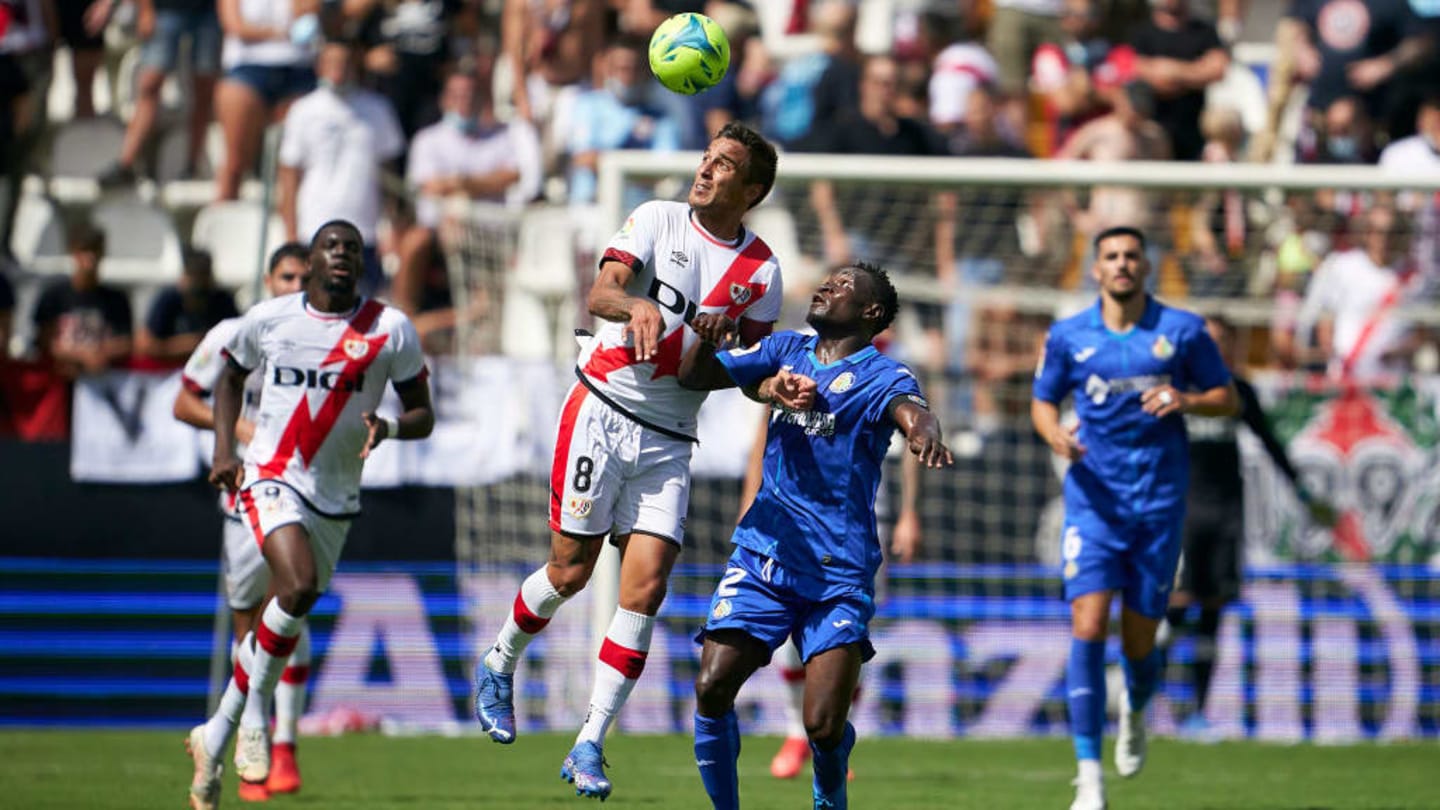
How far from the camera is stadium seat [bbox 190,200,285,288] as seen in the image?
60.3ft

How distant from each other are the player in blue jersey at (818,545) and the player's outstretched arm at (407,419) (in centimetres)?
253

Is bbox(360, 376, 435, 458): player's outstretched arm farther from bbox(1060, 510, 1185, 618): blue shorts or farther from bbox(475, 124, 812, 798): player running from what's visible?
bbox(1060, 510, 1185, 618): blue shorts

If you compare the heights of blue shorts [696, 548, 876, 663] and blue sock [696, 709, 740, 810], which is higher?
blue shorts [696, 548, 876, 663]

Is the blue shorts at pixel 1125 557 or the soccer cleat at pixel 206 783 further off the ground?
the blue shorts at pixel 1125 557

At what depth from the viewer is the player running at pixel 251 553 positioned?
37.8ft

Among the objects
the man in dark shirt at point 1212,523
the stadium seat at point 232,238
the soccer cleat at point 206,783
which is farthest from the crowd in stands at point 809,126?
the soccer cleat at point 206,783

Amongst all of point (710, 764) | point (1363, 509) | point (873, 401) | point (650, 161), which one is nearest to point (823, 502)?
point (873, 401)

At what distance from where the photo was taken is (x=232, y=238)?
60.6 ft

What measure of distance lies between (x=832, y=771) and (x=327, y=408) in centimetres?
372

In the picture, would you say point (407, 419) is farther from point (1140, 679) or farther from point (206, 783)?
point (1140, 679)

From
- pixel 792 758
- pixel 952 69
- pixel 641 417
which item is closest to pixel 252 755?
pixel 641 417

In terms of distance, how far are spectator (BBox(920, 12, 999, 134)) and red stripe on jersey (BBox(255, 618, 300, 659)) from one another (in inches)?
373

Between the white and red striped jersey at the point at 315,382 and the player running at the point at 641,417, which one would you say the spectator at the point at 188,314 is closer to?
the white and red striped jersey at the point at 315,382

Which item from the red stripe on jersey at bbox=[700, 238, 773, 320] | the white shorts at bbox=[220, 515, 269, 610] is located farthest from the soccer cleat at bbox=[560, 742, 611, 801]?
the white shorts at bbox=[220, 515, 269, 610]
